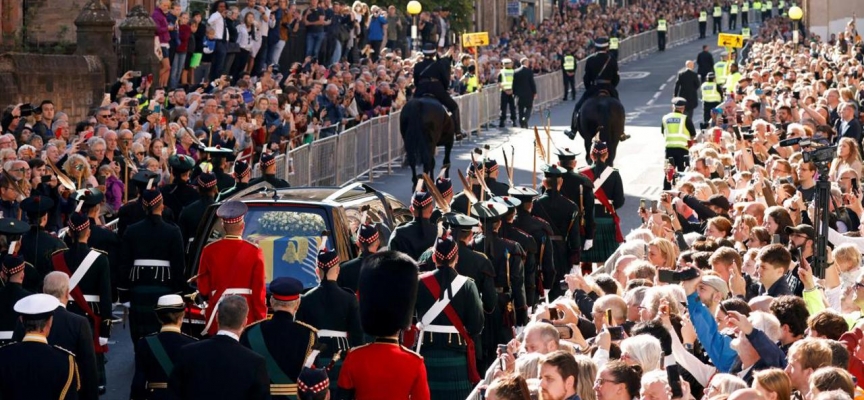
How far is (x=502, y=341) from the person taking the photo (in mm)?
13422

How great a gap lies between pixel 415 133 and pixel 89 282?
10539 millimetres

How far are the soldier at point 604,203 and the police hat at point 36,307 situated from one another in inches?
333

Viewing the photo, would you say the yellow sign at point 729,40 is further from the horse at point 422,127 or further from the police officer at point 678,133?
the horse at point 422,127

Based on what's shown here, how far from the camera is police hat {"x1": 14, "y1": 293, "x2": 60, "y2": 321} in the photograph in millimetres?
9867

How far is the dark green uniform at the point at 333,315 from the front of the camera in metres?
11.2

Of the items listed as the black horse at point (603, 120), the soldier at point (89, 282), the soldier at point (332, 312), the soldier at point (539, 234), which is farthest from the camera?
the black horse at point (603, 120)

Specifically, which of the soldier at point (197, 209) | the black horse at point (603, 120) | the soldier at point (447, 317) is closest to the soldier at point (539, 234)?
the soldier at point (197, 209)

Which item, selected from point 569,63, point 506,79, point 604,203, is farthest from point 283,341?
point 569,63

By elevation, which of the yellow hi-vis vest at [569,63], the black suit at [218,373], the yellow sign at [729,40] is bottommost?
the yellow hi-vis vest at [569,63]

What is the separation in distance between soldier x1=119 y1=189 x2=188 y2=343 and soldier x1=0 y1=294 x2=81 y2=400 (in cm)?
368

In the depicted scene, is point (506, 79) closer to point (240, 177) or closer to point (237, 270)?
point (240, 177)

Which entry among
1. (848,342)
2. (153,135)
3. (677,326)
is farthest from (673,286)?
(153,135)

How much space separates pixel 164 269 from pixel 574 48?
37.2 m

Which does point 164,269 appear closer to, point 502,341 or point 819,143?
point 502,341
